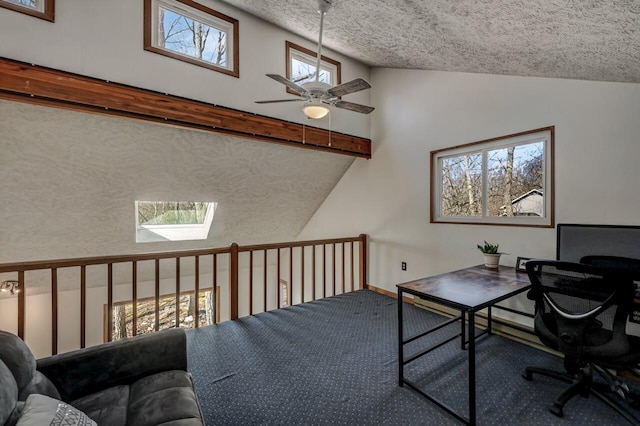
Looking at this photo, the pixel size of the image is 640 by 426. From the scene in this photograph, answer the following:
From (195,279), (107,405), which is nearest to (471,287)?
(107,405)

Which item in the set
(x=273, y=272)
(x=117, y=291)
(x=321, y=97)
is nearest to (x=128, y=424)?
(x=321, y=97)

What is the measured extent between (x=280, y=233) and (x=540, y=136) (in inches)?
174

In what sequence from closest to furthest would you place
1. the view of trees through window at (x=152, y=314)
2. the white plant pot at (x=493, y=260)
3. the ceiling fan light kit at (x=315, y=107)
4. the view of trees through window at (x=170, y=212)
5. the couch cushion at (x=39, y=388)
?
the couch cushion at (x=39, y=388)
the ceiling fan light kit at (x=315, y=107)
the white plant pot at (x=493, y=260)
the view of trees through window at (x=170, y=212)
the view of trees through window at (x=152, y=314)

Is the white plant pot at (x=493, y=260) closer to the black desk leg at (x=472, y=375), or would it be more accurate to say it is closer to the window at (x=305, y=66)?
the black desk leg at (x=472, y=375)

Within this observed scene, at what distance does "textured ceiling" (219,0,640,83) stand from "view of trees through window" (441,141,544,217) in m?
0.77

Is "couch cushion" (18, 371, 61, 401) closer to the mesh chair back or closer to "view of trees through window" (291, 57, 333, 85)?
the mesh chair back

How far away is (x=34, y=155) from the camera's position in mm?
2721

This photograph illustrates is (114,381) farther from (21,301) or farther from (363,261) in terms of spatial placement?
(363,261)

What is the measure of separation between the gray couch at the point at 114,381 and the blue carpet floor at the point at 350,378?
48 centimetres

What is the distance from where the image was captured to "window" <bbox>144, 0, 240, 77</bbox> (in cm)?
284

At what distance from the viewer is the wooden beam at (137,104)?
2.25 meters

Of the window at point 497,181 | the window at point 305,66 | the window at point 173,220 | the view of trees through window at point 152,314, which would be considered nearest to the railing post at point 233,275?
the view of trees through window at point 152,314

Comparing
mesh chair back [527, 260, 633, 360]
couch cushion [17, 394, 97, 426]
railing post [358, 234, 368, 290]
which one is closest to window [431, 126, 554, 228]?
mesh chair back [527, 260, 633, 360]

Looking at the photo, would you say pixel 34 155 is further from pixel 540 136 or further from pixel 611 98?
pixel 611 98
